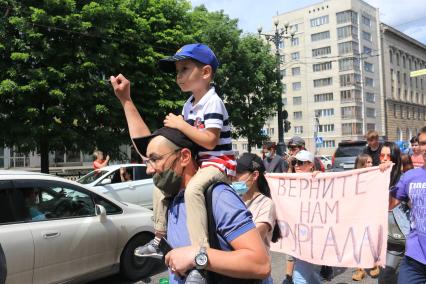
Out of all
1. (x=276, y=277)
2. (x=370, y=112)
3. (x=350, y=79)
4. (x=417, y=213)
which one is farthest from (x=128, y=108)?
(x=370, y=112)

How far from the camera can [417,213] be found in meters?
3.50

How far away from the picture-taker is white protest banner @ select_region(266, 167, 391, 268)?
4730mm


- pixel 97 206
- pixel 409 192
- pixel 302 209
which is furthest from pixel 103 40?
pixel 409 192

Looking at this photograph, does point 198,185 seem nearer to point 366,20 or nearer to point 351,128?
point 351,128

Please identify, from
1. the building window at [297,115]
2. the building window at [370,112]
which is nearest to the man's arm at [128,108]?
the building window at [370,112]

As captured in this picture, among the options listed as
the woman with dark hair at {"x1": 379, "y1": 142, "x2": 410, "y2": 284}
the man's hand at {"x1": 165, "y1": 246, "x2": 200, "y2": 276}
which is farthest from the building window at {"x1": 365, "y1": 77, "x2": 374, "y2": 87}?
the man's hand at {"x1": 165, "y1": 246, "x2": 200, "y2": 276}

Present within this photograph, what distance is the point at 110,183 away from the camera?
1134 centimetres

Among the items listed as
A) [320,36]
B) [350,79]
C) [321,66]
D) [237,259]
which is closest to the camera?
[237,259]

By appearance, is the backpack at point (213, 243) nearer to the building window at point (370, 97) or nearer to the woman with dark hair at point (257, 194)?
the woman with dark hair at point (257, 194)

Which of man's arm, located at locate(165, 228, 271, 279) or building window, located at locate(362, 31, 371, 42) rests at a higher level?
building window, located at locate(362, 31, 371, 42)

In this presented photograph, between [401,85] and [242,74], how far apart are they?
80466 millimetres

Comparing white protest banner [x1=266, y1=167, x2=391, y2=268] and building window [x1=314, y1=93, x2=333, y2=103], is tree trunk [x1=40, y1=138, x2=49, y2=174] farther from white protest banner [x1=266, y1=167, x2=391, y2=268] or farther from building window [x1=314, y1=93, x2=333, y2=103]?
building window [x1=314, y1=93, x2=333, y2=103]

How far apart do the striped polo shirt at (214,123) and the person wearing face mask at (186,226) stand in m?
0.12

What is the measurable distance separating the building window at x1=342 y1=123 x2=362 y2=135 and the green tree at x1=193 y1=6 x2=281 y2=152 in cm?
5637
